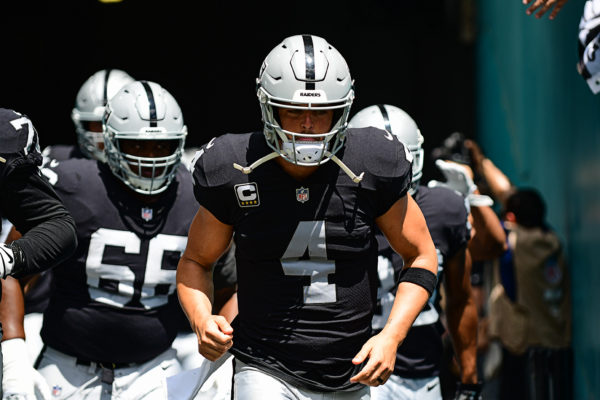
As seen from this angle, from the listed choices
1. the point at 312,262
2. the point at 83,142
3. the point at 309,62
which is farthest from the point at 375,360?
the point at 83,142

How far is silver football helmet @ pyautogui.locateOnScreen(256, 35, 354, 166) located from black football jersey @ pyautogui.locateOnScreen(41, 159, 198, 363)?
1025 millimetres

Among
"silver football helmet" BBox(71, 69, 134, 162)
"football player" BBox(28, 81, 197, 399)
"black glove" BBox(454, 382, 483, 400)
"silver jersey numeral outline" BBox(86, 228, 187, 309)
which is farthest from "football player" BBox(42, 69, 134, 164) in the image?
"black glove" BBox(454, 382, 483, 400)

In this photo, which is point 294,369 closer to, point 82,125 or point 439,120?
point 82,125

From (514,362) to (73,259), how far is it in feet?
12.6

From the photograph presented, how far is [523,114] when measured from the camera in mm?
9453

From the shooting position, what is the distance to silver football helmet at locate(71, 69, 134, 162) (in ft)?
17.2

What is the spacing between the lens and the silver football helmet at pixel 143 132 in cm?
390

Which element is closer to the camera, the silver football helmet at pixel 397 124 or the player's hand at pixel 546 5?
the player's hand at pixel 546 5

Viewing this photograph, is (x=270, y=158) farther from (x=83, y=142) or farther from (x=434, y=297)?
(x=83, y=142)

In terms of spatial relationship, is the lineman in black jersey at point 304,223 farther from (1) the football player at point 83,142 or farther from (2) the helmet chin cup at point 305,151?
(1) the football player at point 83,142

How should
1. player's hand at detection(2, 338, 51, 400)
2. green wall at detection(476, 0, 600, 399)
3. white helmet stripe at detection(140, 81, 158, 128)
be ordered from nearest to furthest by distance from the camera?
player's hand at detection(2, 338, 51, 400)
white helmet stripe at detection(140, 81, 158, 128)
green wall at detection(476, 0, 600, 399)

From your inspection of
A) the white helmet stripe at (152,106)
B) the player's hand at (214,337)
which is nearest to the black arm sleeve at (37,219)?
the player's hand at (214,337)

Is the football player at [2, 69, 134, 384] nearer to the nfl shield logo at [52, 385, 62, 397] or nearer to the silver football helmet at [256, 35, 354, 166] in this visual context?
the nfl shield logo at [52, 385, 62, 397]

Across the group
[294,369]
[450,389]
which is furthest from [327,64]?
[450,389]
